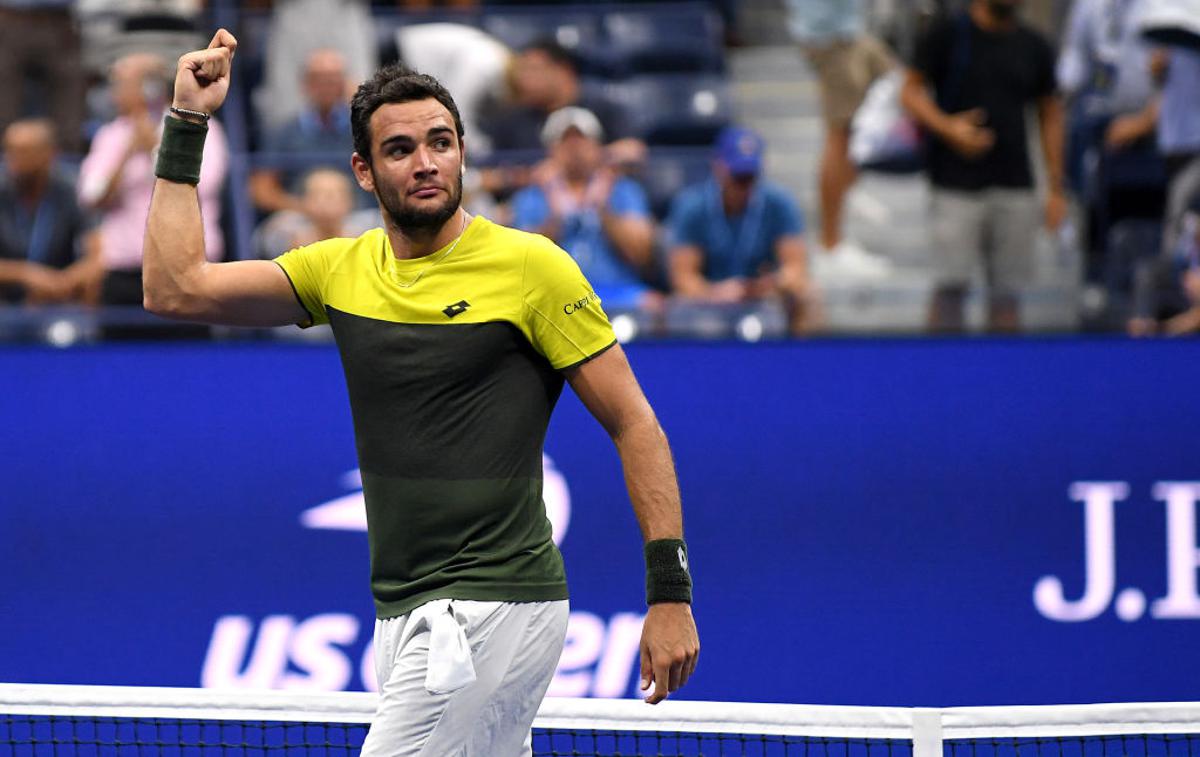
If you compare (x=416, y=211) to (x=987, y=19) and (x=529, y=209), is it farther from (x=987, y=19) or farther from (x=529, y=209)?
(x=987, y=19)

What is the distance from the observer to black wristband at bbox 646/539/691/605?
3.54 meters

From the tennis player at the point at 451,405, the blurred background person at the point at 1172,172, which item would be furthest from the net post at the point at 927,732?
the blurred background person at the point at 1172,172

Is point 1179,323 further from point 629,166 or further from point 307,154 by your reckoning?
point 307,154

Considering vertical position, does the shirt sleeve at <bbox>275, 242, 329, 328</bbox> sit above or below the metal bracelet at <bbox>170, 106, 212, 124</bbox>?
below

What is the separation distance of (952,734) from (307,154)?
478 cm

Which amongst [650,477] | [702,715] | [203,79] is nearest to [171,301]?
[203,79]

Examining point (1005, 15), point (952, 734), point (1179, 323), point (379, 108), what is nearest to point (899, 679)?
point (1179, 323)

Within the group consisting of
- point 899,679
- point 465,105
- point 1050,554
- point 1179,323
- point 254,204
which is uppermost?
point 465,105

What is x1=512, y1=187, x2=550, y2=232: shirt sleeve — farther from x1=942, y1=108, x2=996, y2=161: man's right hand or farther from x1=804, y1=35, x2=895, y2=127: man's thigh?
x1=942, y1=108, x2=996, y2=161: man's right hand

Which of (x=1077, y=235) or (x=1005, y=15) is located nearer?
(x=1077, y=235)

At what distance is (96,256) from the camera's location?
7.62 m

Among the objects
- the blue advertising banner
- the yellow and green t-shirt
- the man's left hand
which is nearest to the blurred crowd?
the blue advertising banner

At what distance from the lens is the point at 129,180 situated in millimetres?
7805

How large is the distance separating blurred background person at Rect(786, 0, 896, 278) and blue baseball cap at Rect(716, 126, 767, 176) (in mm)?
399
